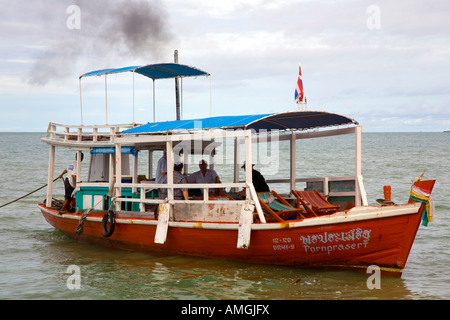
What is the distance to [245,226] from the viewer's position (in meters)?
9.63

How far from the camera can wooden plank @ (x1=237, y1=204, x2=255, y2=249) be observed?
9.59 m

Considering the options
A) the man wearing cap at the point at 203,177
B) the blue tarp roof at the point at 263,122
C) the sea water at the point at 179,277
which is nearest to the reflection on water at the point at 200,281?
the sea water at the point at 179,277

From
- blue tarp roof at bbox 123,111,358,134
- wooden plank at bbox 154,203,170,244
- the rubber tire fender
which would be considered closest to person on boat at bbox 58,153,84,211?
the rubber tire fender

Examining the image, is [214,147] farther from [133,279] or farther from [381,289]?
[381,289]

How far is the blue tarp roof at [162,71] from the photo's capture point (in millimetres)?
12798

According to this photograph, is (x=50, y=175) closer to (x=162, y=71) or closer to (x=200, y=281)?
(x=162, y=71)

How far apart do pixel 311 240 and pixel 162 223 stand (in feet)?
9.80

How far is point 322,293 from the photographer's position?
905 centimetres

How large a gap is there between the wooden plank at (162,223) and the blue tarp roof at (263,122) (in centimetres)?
153

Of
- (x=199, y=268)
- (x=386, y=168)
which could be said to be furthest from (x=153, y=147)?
(x=386, y=168)

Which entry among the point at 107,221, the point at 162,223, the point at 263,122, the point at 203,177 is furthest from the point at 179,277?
the point at 263,122

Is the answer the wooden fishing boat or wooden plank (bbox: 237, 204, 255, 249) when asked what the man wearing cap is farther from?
wooden plank (bbox: 237, 204, 255, 249)

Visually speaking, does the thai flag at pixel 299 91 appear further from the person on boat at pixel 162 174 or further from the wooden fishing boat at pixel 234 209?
the person on boat at pixel 162 174
